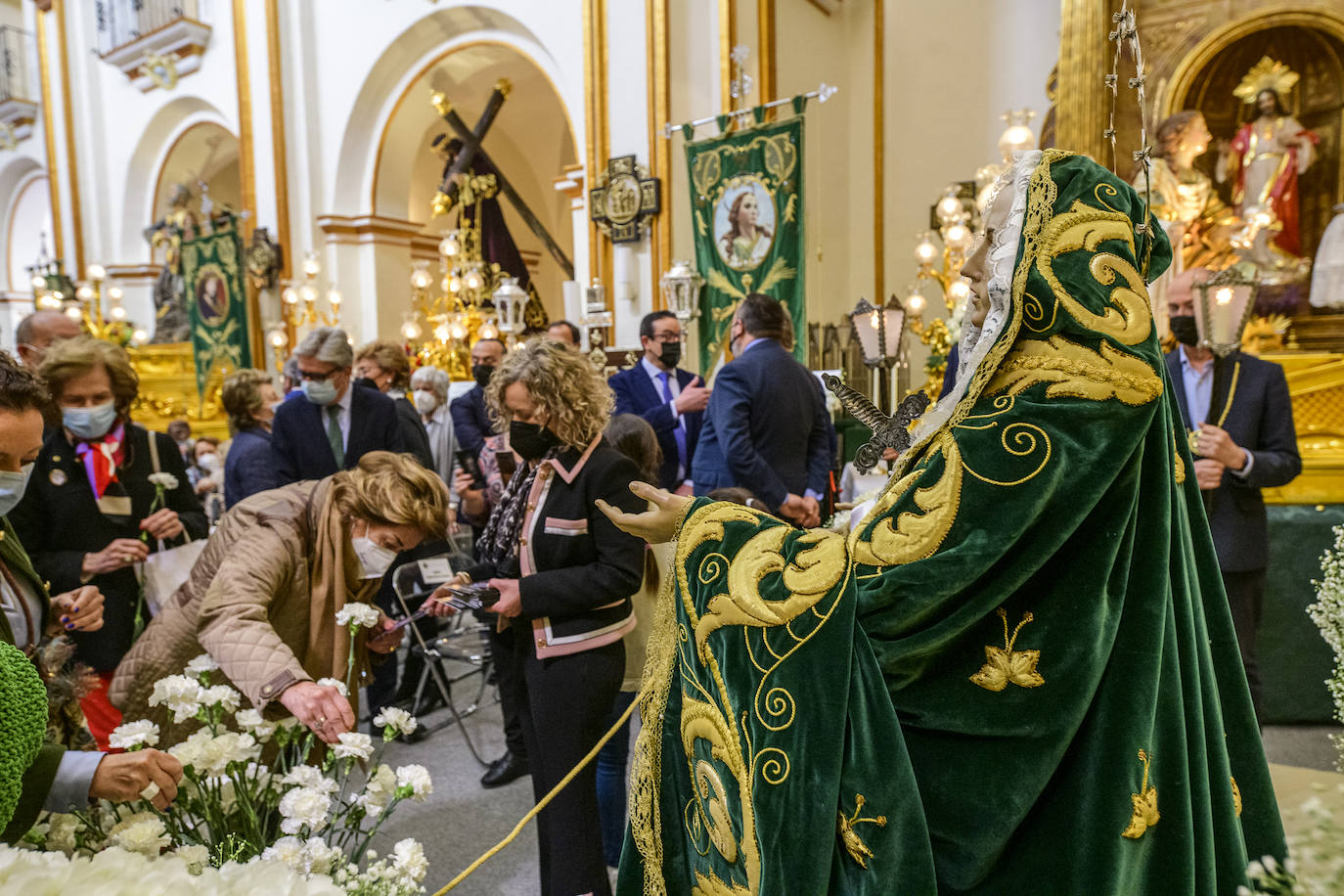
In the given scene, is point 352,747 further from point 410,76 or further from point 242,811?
point 410,76

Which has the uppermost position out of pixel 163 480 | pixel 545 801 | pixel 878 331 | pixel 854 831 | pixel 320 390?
pixel 878 331

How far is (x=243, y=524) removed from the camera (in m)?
2.15

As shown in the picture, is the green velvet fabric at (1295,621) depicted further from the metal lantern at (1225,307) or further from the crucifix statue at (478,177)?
the crucifix statue at (478,177)

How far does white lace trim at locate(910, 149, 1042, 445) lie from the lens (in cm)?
143

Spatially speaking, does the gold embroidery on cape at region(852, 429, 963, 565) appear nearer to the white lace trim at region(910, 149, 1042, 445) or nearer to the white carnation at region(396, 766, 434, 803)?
the white lace trim at region(910, 149, 1042, 445)

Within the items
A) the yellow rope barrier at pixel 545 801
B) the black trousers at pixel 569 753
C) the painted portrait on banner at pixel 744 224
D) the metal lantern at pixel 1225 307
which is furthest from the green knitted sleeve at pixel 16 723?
the painted portrait on banner at pixel 744 224

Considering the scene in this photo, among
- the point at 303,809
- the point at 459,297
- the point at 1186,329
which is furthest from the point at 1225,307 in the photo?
the point at 459,297

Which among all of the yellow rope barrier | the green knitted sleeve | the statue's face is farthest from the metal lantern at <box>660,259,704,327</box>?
the green knitted sleeve

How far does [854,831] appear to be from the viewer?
4.39 feet

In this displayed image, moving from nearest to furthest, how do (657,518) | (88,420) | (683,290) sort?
(657,518)
(88,420)
(683,290)

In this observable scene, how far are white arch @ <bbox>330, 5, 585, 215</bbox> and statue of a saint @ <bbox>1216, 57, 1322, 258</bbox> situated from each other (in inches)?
225

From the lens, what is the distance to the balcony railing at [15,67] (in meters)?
16.0

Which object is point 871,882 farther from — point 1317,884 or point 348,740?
point 348,740

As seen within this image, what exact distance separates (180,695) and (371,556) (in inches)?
30.0
